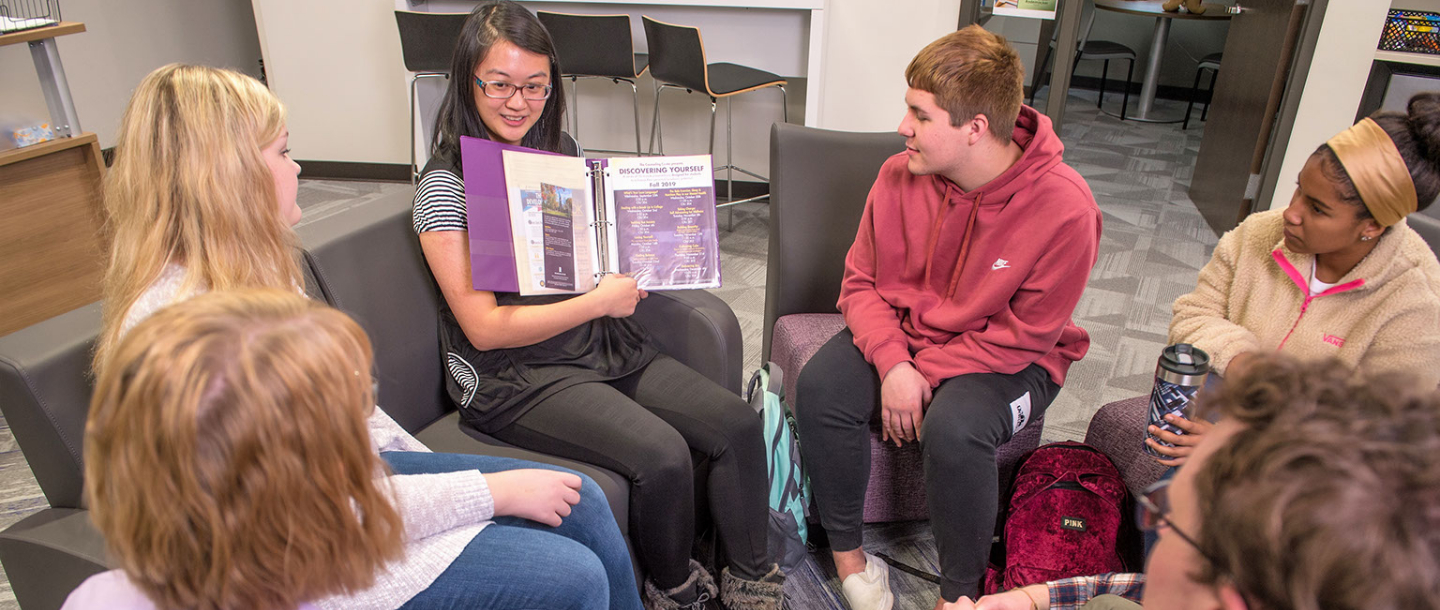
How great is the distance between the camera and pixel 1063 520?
1.76 m

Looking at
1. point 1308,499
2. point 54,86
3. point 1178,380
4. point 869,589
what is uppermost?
point 1308,499

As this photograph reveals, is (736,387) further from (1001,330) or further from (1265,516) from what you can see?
(1265,516)

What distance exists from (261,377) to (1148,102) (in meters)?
6.34

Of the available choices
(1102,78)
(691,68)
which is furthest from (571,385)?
(1102,78)

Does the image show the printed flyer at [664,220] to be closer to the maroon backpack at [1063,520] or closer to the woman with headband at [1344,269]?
the maroon backpack at [1063,520]

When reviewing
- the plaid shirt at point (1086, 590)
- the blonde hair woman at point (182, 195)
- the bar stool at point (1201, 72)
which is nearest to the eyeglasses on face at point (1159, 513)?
the plaid shirt at point (1086, 590)

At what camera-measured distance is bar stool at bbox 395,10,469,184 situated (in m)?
3.77

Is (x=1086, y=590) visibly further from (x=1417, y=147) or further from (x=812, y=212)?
(x=812, y=212)

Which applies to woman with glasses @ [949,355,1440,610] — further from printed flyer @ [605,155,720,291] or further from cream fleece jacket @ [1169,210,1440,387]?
printed flyer @ [605,155,720,291]

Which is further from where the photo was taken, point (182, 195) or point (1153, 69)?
point (1153, 69)

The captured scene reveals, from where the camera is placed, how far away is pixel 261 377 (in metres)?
0.79

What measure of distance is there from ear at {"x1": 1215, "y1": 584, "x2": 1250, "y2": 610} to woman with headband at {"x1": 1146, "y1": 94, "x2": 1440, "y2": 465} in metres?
0.81

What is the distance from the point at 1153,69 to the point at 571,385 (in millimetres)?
5565

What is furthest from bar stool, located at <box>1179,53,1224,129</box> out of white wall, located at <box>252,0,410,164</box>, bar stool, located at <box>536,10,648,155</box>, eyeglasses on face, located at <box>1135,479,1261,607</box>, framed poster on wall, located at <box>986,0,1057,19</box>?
eyeglasses on face, located at <box>1135,479,1261,607</box>
